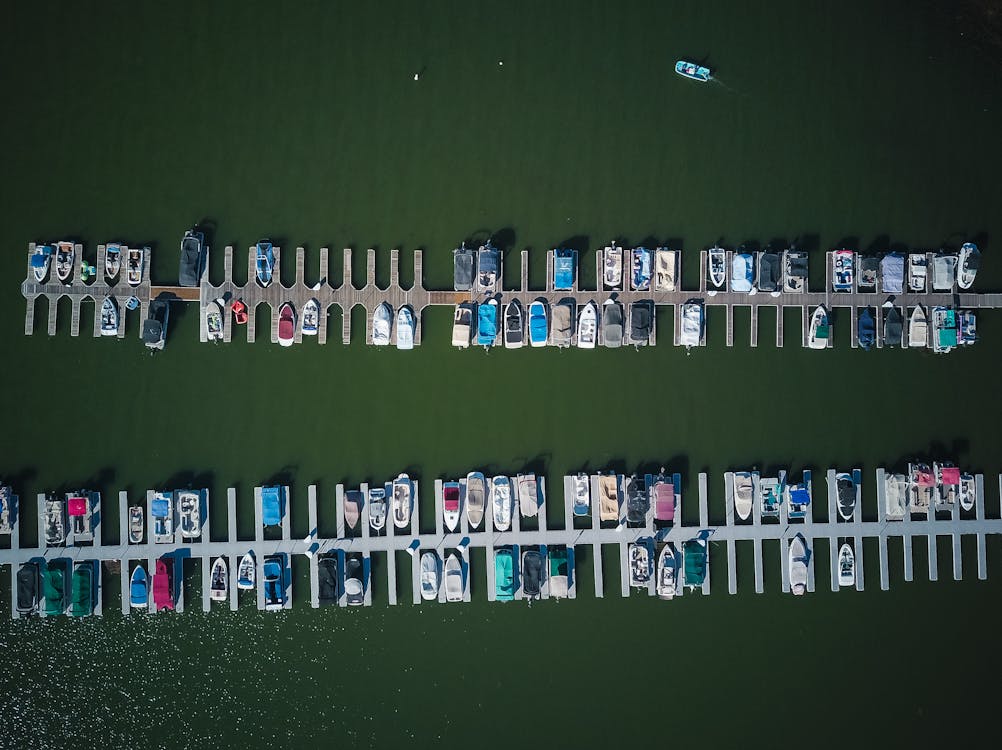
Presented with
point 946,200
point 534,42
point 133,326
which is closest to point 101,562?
point 133,326

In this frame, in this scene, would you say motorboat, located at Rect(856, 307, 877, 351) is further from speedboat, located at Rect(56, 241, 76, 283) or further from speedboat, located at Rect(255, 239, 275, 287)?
speedboat, located at Rect(56, 241, 76, 283)

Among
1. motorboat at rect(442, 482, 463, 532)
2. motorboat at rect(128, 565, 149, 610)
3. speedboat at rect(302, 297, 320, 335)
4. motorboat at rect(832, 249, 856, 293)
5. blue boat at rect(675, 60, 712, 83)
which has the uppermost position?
blue boat at rect(675, 60, 712, 83)

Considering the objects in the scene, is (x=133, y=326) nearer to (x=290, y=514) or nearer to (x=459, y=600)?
(x=290, y=514)

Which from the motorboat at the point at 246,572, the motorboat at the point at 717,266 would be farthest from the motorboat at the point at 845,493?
the motorboat at the point at 246,572

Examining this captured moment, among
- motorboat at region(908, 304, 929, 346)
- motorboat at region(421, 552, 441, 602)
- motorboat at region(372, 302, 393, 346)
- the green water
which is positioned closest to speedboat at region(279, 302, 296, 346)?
the green water

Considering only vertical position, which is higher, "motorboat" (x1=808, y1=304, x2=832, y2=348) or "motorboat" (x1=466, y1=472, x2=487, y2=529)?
"motorboat" (x1=808, y1=304, x2=832, y2=348)
